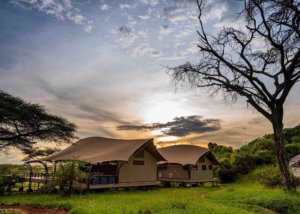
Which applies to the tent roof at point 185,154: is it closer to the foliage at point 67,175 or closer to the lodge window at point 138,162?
the lodge window at point 138,162

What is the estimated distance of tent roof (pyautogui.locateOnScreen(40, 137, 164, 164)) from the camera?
91.4 feet

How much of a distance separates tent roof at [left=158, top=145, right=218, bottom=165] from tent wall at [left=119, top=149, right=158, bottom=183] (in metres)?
4.14

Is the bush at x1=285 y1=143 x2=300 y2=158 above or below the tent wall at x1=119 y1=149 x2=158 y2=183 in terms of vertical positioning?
above

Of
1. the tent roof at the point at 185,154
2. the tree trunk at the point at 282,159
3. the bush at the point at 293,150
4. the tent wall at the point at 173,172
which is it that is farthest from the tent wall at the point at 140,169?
the bush at the point at 293,150

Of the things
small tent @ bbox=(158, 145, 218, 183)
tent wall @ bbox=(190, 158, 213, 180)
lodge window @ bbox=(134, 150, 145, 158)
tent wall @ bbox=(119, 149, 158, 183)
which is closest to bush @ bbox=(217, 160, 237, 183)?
small tent @ bbox=(158, 145, 218, 183)

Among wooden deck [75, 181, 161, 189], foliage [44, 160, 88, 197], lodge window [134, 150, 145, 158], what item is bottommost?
wooden deck [75, 181, 161, 189]

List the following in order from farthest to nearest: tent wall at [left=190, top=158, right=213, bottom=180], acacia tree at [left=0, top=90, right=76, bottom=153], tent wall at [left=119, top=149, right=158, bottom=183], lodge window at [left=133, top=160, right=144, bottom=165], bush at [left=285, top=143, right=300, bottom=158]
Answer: bush at [left=285, top=143, right=300, bottom=158]
tent wall at [left=190, top=158, right=213, bottom=180]
lodge window at [left=133, top=160, right=144, bottom=165]
tent wall at [left=119, top=149, right=158, bottom=183]
acacia tree at [left=0, top=90, right=76, bottom=153]

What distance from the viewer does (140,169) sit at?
30984 mm

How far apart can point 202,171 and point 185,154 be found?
9.33ft

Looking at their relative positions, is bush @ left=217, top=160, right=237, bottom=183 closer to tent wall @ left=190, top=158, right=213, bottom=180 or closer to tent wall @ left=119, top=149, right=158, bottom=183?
tent wall @ left=190, top=158, right=213, bottom=180

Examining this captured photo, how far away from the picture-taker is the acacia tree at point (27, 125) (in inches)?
1000

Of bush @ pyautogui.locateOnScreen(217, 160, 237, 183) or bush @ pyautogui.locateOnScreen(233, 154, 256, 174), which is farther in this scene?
bush @ pyautogui.locateOnScreen(217, 160, 237, 183)

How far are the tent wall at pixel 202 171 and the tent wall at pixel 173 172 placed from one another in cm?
92

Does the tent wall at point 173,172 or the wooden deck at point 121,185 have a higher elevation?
the tent wall at point 173,172
